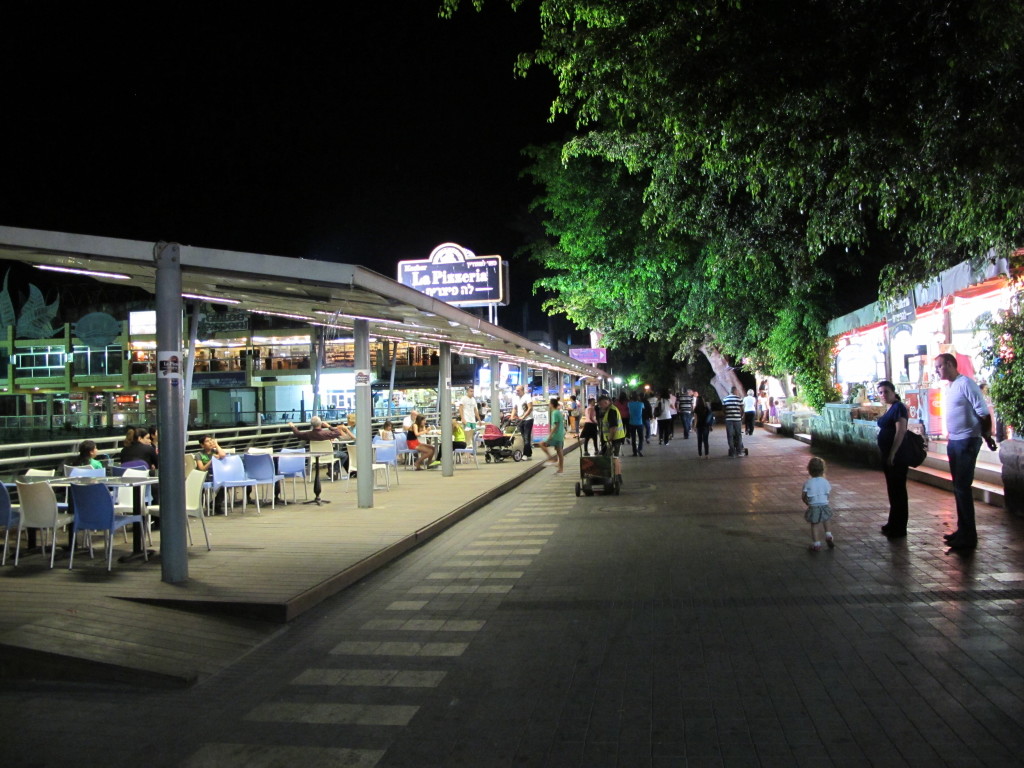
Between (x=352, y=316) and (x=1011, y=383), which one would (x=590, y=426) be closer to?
(x=352, y=316)

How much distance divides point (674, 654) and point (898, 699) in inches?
54.3

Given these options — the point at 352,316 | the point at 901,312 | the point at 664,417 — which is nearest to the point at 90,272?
the point at 352,316

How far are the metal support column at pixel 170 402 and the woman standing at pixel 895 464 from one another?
696 cm

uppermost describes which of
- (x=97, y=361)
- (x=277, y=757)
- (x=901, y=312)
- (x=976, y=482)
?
(x=97, y=361)

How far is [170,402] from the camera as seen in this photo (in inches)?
300

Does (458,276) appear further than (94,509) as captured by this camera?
Yes

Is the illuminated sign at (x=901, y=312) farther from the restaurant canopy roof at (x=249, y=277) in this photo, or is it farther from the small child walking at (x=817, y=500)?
the restaurant canopy roof at (x=249, y=277)

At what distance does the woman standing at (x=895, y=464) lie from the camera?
29.9 feet

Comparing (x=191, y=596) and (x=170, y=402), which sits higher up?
(x=170, y=402)

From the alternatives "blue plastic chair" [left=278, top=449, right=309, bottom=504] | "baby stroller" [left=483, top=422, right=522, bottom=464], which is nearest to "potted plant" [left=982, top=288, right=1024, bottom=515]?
"blue plastic chair" [left=278, top=449, right=309, bottom=504]

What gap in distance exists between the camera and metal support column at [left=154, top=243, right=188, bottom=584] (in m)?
7.51

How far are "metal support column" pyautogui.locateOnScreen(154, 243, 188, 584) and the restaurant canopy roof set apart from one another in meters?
0.16

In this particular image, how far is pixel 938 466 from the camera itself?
15.0m

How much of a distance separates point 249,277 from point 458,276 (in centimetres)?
2205
